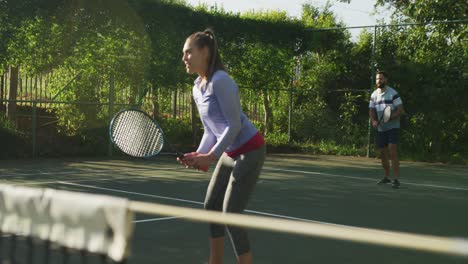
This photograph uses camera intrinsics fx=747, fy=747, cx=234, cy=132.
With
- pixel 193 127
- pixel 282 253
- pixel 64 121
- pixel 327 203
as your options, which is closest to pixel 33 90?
pixel 64 121

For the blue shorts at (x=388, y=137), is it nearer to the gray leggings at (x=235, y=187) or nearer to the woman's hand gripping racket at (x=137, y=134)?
the woman's hand gripping racket at (x=137, y=134)

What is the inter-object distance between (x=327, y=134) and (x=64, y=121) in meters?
6.10

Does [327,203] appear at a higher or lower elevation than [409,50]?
lower

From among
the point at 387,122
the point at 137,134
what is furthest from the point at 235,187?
the point at 387,122

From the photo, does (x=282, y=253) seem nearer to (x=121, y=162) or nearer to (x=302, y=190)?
(x=302, y=190)

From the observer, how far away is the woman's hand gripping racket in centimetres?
464

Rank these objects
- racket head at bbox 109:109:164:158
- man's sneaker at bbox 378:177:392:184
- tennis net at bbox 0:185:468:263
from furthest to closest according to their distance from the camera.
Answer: man's sneaker at bbox 378:177:392:184
racket head at bbox 109:109:164:158
tennis net at bbox 0:185:468:263

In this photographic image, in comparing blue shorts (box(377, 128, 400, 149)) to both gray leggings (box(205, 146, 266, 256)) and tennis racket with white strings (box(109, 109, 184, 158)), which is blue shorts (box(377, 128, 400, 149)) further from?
gray leggings (box(205, 146, 266, 256))

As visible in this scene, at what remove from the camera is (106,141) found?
1462 centimetres

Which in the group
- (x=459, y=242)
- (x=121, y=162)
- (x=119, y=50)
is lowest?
(x=121, y=162)

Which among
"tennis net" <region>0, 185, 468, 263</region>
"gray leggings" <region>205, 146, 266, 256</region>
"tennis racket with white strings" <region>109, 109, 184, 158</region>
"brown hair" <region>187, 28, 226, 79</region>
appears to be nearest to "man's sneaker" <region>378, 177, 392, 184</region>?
"tennis racket with white strings" <region>109, 109, 184, 158</region>

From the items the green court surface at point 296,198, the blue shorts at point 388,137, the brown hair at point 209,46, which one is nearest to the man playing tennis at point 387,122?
the blue shorts at point 388,137

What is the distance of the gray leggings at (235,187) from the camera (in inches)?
157

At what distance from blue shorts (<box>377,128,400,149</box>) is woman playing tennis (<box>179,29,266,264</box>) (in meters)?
6.32
